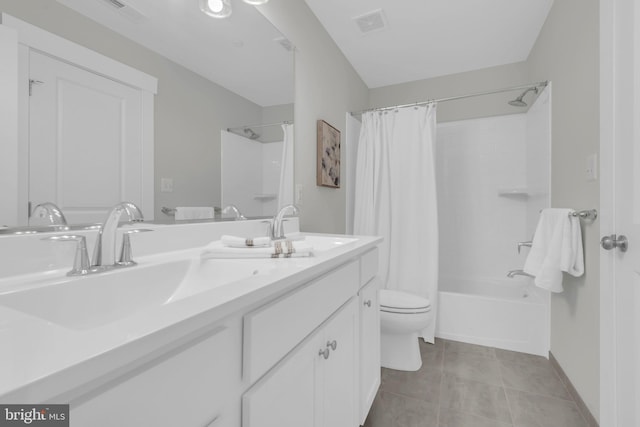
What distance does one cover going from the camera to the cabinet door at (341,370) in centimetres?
91

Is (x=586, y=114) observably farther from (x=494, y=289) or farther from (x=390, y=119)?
(x=494, y=289)

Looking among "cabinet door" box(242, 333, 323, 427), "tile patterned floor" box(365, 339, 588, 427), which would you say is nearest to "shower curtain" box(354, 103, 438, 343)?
"tile patterned floor" box(365, 339, 588, 427)

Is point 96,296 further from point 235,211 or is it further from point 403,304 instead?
point 403,304

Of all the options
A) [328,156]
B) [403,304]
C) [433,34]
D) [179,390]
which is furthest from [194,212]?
[433,34]

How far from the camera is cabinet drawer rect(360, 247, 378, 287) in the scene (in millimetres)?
1272

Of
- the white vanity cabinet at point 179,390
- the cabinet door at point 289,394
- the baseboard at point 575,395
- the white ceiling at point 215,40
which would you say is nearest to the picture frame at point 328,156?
the white ceiling at point 215,40

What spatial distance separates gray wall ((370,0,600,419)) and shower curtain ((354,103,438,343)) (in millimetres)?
762

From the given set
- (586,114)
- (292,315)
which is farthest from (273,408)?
(586,114)

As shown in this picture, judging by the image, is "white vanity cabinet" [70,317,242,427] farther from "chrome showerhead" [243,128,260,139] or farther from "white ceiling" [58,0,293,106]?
"chrome showerhead" [243,128,260,139]

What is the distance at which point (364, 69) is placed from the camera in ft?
9.14

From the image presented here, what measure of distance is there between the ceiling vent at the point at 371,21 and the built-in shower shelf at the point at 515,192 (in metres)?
1.75

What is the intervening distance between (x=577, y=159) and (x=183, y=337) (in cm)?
197
